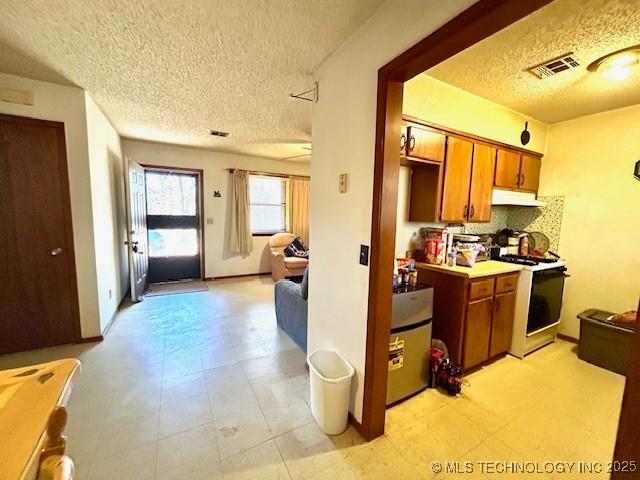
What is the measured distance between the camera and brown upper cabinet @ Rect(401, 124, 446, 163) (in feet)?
6.60

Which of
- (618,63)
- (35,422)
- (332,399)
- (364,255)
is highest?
(618,63)

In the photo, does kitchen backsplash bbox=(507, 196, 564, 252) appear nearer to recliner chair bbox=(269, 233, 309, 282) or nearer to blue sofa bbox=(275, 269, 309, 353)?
blue sofa bbox=(275, 269, 309, 353)

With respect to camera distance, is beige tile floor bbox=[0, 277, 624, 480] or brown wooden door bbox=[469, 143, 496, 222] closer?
beige tile floor bbox=[0, 277, 624, 480]

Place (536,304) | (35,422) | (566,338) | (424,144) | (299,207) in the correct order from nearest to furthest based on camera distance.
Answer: (35,422) → (424,144) → (536,304) → (566,338) → (299,207)

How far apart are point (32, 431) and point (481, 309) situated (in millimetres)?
2577

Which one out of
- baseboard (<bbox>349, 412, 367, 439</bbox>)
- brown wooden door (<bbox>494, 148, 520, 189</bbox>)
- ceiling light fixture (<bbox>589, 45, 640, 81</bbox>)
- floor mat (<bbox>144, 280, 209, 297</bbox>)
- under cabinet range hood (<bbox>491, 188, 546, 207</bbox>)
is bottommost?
floor mat (<bbox>144, 280, 209, 297</bbox>)

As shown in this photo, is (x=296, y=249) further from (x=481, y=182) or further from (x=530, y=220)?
(x=530, y=220)

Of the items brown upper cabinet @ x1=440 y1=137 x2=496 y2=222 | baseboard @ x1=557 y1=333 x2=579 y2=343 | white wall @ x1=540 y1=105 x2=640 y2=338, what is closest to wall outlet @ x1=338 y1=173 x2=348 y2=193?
brown upper cabinet @ x1=440 y1=137 x2=496 y2=222

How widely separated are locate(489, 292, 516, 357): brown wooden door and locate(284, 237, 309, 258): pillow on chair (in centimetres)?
340

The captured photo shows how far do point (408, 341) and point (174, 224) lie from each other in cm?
473

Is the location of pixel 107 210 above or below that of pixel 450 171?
below

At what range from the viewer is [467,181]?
7.93 ft

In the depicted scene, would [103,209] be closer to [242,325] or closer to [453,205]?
[242,325]

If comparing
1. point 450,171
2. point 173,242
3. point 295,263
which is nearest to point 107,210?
point 173,242
